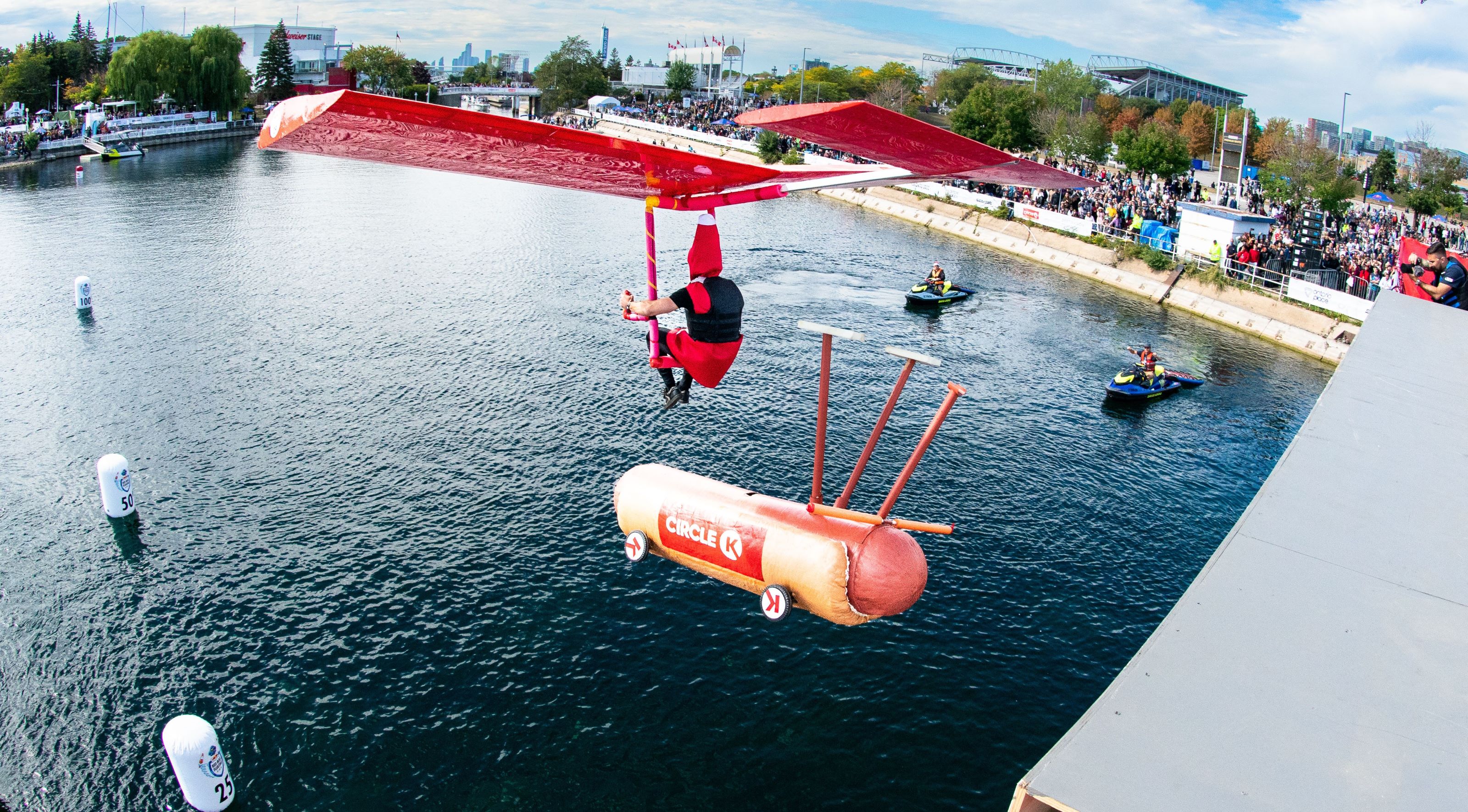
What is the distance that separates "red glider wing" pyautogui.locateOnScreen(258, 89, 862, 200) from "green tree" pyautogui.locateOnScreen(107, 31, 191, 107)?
5297 inches

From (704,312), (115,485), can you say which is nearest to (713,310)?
(704,312)

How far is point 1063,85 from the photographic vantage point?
4766 inches

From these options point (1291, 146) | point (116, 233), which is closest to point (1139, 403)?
point (1291, 146)

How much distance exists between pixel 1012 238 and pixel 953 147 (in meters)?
68.5

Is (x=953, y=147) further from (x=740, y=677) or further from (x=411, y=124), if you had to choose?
(x=740, y=677)

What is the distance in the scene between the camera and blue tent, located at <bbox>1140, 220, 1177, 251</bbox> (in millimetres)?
67062

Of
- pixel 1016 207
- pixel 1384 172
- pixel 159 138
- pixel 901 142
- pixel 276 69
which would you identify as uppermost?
pixel 276 69

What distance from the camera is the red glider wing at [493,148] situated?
1105cm

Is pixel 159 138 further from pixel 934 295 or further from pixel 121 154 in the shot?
pixel 934 295

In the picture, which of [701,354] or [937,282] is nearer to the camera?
[701,354]

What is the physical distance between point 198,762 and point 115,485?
15.0 meters

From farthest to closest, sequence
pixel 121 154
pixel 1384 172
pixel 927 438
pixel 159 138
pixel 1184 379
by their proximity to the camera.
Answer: pixel 159 138
pixel 121 154
pixel 1384 172
pixel 1184 379
pixel 927 438

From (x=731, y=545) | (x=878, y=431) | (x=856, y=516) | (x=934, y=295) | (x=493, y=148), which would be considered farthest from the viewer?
(x=934, y=295)

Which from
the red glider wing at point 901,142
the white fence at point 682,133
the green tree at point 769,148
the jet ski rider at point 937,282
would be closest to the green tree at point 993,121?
the green tree at point 769,148
